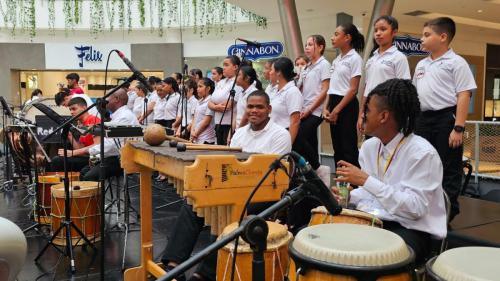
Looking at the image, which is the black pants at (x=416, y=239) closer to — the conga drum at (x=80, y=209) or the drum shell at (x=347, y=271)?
the drum shell at (x=347, y=271)

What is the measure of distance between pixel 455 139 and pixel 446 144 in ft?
0.45

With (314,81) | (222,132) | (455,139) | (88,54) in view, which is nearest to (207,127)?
(222,132)

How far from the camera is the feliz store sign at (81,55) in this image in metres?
16.0

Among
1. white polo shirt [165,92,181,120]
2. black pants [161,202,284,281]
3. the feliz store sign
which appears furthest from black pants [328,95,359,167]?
the feliz store sign

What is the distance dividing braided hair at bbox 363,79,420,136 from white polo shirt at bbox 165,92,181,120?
6.41 metres

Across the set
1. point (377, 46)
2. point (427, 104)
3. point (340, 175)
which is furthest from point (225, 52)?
point (340, 175)

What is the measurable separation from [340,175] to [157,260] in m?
2.42

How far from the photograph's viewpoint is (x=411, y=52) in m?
10.0

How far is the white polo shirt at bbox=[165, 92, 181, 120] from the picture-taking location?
28.5 feet

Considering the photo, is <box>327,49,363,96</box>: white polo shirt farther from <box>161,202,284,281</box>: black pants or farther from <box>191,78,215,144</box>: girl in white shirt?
<box>191,78,215,144</box>: girl in white shirt

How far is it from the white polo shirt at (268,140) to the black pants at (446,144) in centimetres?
122

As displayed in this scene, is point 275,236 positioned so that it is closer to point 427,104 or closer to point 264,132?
point 264,132

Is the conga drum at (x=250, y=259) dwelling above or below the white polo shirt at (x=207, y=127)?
below

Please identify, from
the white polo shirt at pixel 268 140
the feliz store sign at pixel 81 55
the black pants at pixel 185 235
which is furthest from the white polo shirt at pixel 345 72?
the feliz store sign at pixel 81 55
